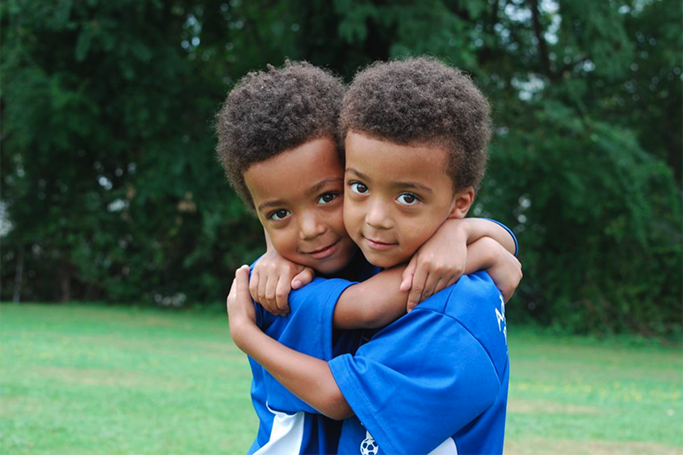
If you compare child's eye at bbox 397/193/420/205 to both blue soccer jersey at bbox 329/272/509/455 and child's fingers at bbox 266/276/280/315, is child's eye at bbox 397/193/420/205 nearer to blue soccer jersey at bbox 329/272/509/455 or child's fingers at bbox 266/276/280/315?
blue soccer jersey at bbox 329/272/509/455

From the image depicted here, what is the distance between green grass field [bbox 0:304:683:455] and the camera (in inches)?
235

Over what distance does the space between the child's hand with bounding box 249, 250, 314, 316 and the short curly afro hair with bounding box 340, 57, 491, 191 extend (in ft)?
1.27

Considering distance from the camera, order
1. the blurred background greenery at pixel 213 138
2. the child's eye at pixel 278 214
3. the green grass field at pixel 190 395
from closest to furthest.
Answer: the child's eye at pixel 278 214 < the green grass field at pixel 190 395 < the blurred background greenery at pixel 213 138

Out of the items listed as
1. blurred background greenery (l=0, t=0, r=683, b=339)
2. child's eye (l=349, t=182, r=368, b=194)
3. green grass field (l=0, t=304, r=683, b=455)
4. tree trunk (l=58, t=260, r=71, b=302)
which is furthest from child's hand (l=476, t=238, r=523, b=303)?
tree trunk (l=58, t=260, r=71, b=302)

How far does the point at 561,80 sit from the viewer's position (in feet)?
50.0

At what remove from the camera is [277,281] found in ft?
7.35

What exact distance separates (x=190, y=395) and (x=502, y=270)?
5.85 m


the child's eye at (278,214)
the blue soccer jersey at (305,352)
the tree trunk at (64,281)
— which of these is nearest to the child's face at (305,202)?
the child's eye at (278,214)

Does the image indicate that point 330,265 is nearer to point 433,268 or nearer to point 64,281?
point 433,268

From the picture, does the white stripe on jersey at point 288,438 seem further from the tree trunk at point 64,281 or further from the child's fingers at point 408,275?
the tree trunk at point 64,281

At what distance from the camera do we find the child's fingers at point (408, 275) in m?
2.07

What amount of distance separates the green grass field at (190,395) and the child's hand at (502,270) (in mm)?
3766

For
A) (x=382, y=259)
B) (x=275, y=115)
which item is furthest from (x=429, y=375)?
(x=275, y=115)

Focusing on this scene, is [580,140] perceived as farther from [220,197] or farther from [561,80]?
[220,197]
